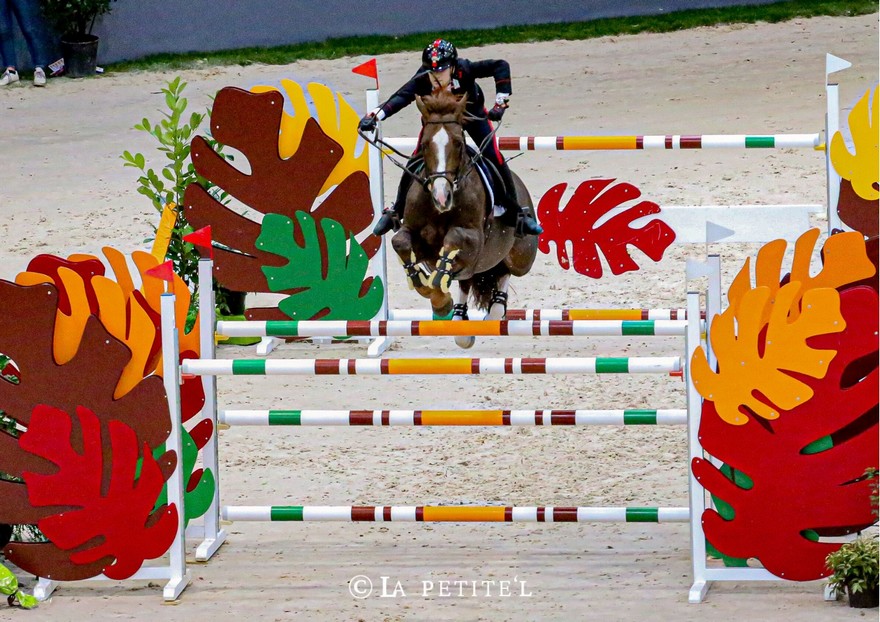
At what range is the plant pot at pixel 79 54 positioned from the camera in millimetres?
14555

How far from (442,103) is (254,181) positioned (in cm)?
262

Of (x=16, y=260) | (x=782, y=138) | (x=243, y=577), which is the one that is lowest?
(x=243, y=577)

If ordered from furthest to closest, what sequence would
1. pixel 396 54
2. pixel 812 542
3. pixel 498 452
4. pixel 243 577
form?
pixel 396 54, pixel 498 452, pixel 243 577, pixel 812 542

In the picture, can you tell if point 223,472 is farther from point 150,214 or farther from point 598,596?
point 150,214

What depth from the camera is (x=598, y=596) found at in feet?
17.4

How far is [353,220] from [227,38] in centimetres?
736

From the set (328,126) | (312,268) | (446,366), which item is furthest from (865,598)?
(328,126)

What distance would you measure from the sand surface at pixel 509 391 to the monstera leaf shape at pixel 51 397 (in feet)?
0.69

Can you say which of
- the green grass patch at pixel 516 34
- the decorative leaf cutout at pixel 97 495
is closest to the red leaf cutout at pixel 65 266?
the decorative leaf cutout at pixel 97 495

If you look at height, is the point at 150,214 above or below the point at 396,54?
below

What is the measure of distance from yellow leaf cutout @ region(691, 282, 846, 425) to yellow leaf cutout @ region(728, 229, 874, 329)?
27mm

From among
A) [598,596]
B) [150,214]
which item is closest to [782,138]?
[598,596]

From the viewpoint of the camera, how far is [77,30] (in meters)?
14.7

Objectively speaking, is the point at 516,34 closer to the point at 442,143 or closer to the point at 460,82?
the point at 460,82
